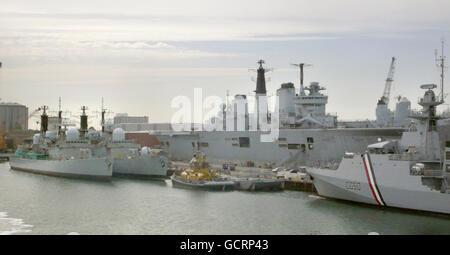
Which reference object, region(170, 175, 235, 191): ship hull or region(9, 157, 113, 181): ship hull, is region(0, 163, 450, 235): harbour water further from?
region(9, 157, 113, 181): ship hull

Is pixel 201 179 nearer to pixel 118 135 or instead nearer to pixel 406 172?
pixel 406 172

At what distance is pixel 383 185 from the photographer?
61.5 feet

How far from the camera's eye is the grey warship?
1777 centimetres

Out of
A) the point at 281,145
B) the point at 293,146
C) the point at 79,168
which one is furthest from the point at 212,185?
the point at 79,168

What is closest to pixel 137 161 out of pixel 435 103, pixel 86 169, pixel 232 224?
pixel 86 169

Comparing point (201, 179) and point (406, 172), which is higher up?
point (406, 172)

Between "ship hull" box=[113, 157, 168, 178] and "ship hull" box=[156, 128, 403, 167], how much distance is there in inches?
220

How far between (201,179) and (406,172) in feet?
36.5

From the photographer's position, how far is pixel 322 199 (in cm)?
2205

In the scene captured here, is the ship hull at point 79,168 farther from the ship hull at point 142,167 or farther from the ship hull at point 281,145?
the ship hull at point 281,145

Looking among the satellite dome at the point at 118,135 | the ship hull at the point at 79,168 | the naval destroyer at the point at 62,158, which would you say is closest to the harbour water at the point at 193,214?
the ship hull at the point at 79,168

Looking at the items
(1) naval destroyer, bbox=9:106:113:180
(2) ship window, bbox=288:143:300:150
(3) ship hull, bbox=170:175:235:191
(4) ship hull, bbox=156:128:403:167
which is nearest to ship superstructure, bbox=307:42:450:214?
(3) ship hull, bbox=170:175:235:191

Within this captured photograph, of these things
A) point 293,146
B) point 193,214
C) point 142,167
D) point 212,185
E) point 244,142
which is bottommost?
point 193,214

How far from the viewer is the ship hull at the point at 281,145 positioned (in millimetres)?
28234
